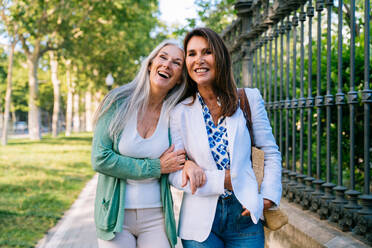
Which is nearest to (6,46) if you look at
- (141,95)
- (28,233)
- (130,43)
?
(130,43)

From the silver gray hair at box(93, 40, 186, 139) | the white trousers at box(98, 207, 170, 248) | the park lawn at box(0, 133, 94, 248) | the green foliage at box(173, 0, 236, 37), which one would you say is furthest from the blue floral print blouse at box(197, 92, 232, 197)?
the green foliage at box(173, 0, 236, 37)

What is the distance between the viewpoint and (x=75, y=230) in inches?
223

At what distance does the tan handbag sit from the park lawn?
12.1 ft

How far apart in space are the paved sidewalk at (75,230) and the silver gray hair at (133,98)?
9.15 feet

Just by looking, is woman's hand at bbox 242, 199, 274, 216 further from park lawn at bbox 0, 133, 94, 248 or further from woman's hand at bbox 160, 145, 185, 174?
park lawn at bbox 0, 133, 94, 248

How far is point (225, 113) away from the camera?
89.0 inches

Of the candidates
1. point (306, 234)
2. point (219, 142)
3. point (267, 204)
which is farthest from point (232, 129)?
point (306, 234)

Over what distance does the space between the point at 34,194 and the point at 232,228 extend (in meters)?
6.58

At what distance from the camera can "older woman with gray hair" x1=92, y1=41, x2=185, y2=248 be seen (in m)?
2.44

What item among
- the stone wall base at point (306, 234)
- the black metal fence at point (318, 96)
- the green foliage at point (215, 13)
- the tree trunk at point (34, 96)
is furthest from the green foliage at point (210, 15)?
the tree trunk at point (34, 96)

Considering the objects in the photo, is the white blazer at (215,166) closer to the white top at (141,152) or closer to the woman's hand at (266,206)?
the woman's hand at (266,206)

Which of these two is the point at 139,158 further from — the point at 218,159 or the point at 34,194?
the point at 34,194

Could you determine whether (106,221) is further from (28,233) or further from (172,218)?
(28,233)

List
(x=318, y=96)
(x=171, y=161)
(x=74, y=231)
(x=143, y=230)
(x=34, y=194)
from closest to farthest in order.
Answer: (x=171, y=161) → (x=143, y=230) → (x=318, y=96) → (x=74, y=231) → (x=34, y=194)
